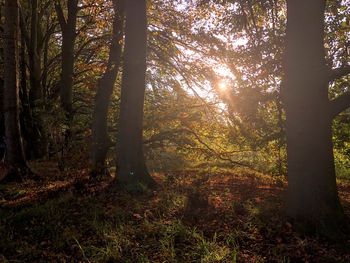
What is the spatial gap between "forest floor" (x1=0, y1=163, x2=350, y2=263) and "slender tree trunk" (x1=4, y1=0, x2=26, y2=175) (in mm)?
1626

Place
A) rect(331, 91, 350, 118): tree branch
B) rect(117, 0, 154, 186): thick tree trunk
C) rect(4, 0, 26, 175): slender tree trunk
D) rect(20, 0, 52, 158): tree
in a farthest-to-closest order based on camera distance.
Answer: rect(20, 0, 52, 158): tree, rect(4, 0, 26, 175): slender tree trunk, rect(117, 0, 154, 186): thick tree trunk, rect(331, 91, 350, 118): tree branch

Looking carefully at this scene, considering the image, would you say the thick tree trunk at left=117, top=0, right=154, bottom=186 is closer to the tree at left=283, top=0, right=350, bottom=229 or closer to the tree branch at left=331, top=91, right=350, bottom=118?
the tree at left=283, top=0, right=350, bottom=229

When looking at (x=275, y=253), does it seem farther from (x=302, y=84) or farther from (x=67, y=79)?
(x=67, y=79)

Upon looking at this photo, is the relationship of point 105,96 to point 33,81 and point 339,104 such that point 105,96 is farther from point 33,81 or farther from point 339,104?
point 33,81

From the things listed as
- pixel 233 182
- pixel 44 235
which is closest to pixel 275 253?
pixel 44 235

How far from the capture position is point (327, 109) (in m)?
6.38

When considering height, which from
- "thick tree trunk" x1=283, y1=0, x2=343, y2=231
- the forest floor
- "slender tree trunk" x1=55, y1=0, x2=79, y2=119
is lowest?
the forest floor

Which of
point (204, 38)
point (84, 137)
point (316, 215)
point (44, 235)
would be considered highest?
point (204, 38)

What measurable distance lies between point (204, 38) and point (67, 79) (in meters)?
5.78

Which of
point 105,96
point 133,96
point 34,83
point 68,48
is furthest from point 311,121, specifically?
point 34,83

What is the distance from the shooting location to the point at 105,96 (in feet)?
38.0

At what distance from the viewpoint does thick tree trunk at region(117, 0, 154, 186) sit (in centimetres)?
895

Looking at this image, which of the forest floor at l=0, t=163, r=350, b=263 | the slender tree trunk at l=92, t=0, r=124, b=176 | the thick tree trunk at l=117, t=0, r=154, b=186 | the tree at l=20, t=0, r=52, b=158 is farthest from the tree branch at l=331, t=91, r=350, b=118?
the tree at l=20, t=0, r=52, b=158

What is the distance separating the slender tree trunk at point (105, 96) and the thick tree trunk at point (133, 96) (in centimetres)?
232
